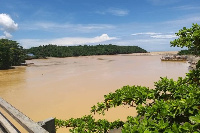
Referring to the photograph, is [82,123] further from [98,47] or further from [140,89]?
[98,47]

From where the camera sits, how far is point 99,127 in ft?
10.4

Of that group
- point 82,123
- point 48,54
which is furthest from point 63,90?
point 48,54

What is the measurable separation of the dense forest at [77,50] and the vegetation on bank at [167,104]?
58965 mm

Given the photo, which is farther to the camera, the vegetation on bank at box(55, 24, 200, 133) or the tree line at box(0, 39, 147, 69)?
→ the tree line at box(0, 39, 147, 69)

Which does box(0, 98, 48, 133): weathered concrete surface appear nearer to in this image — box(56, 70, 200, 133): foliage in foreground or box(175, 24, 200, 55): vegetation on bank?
box(56, 70, 200, 133): foliage in foreground

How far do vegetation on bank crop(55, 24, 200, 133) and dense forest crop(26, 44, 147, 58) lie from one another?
59.0m

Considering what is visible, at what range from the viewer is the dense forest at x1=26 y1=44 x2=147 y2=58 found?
213ft

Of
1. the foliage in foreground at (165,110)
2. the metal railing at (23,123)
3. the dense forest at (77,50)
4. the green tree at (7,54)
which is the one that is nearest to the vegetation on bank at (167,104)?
the foliage in foreground at (165,110)

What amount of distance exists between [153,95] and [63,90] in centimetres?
1297

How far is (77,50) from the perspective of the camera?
72312mm

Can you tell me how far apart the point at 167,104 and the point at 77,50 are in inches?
2794

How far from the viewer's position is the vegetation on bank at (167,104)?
203 centimetres

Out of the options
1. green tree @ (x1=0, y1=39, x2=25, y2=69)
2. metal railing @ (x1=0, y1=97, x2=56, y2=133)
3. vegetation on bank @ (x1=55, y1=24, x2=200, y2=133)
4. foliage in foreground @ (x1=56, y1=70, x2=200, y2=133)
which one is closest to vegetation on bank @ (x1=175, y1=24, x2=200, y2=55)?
vegetation on bank @ (x1=55, y1=24, x2=200, y2=133)

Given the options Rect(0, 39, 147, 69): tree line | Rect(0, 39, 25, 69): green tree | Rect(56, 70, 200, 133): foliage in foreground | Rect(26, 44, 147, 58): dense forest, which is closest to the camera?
Rect(56, 70, 200, 133): foliage in foreground
